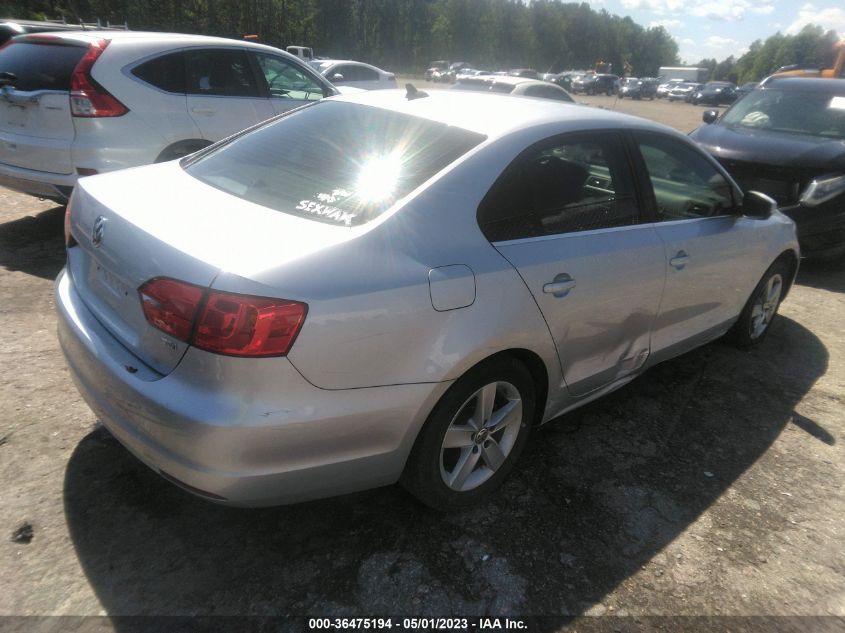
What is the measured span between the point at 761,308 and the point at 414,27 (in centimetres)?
7616

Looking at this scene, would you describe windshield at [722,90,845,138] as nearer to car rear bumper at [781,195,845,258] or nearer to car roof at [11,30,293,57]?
car rear bumper at [781,195,845,258]

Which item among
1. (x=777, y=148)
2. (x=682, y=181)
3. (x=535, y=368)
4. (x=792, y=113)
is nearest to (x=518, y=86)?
(x=792, y=113)

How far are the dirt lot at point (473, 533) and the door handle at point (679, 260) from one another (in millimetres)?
879

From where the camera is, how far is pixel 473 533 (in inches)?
99.9

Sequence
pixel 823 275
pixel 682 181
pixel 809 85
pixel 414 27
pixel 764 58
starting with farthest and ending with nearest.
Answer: pixel 764 58 < pixel 414 27 < pixel 809 85 < pixel 823 275 < pixel 682 181

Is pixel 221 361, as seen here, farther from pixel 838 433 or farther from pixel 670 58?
pixel 670 58

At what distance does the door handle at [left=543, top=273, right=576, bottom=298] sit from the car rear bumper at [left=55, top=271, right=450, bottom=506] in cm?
67

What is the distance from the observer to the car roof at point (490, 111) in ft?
8.70

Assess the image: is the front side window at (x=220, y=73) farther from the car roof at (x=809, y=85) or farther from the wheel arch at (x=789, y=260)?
the car roof at (x=809, y=85)

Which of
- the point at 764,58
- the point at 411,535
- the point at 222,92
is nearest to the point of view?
the point at 411,535

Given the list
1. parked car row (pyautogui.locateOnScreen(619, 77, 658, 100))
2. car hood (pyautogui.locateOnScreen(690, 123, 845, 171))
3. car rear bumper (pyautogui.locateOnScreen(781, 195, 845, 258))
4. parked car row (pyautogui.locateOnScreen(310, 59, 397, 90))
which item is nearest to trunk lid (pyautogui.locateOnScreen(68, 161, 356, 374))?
car rear bumper (pyautogui.locateOnScreen(781, 195, 845, 258))

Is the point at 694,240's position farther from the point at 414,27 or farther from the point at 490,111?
the point at 414,27

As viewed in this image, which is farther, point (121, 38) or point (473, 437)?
point (121, 38)

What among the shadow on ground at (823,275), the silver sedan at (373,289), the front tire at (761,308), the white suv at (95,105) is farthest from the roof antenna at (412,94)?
the shadow on ground at (823,275)
